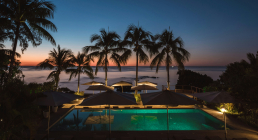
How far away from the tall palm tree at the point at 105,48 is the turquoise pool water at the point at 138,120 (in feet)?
23.2

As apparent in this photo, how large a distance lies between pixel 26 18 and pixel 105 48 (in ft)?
26.5

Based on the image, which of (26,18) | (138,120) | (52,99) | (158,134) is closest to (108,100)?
(52,99)

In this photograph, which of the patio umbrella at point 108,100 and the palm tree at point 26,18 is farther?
the palm tree at point 26,18

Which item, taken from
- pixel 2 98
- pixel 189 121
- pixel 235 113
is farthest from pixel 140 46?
pixel 2 98

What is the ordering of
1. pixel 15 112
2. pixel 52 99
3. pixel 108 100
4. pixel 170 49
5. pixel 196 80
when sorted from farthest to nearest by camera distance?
pixel 196 80
pixel 170 49
pixel 108 100
pixel 52 99
pixel 15 112

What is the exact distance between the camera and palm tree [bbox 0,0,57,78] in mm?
9055

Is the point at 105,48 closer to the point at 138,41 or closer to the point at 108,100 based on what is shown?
the point at 138,41

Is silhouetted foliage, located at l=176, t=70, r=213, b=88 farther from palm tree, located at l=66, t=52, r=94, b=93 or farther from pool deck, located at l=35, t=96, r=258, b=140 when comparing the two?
pool deck, located at l=35, t=96, r=258, b=140

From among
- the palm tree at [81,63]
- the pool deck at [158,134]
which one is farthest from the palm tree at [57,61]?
the pool deck at [158,134]

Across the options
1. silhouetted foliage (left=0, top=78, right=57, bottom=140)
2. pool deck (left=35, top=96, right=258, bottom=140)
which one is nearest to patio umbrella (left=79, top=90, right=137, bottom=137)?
pool deck (left=35, top=96, right=258, bottom=140)

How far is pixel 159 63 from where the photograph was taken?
15.0 m

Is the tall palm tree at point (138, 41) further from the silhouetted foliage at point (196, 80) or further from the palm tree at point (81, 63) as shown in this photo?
the silhouetted foliage at point (196, 80)

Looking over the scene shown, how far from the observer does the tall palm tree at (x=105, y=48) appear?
1573cm

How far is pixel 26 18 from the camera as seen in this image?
30.2 ft
